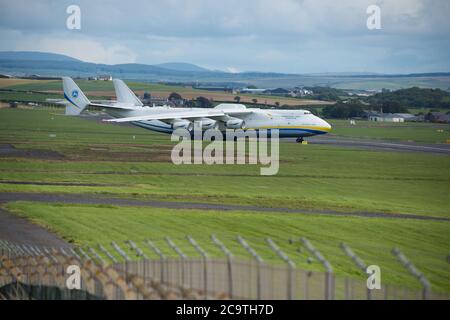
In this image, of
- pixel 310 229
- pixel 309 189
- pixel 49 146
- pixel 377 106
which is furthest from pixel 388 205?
pixel 377 106

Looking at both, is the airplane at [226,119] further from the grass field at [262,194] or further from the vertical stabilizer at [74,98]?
the grass field at [262,194]

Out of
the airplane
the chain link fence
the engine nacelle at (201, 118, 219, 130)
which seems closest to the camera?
the chain link fence

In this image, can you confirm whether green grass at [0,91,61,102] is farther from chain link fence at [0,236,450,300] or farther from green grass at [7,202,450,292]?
chain link fence at [0,236,450,300]

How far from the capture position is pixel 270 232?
31.5m

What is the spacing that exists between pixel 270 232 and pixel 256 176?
76.0 feet

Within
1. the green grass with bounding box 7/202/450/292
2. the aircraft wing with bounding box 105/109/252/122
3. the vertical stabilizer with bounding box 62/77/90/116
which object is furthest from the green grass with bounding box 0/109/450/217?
the vertical stabilizer with bounding box 62/77/90/116

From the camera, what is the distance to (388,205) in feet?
139

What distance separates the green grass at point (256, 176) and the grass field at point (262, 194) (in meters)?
0.06

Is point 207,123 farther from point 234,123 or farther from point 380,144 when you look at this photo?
point 380,144

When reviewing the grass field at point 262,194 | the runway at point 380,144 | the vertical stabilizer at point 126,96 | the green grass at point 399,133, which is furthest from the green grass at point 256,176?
the green grass at point 399,133

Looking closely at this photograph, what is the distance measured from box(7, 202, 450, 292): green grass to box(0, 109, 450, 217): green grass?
5371 mm

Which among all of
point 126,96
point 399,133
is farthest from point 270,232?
point 399,133

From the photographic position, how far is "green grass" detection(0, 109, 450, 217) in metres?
43.6
